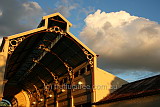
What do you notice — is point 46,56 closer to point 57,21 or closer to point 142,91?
point 57,21

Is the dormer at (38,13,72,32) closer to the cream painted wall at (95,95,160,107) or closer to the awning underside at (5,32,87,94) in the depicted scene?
the awning underside at (5,32,87,94)

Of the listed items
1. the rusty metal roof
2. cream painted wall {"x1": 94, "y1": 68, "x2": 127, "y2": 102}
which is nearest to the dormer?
cream painted wall {"x1": 94, "y1": 68, "x2": 127, "y2": 102}

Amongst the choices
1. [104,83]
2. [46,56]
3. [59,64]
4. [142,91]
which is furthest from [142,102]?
[46,56]

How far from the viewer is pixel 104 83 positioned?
24109 mm

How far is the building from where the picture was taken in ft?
71.4

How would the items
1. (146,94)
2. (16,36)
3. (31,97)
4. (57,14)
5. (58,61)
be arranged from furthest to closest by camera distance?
(31,97) < (58,61) < (57,14) < (16,36) < (146,94)

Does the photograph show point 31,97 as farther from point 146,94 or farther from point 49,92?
point 146,94

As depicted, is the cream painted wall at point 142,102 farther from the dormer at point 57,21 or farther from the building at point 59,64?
the dormer at point 57,21

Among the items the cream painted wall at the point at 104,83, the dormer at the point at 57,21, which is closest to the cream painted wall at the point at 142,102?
the cream painted wall at the point at 104,83

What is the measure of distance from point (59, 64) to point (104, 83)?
30.3 ft

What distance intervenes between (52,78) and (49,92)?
126 inches

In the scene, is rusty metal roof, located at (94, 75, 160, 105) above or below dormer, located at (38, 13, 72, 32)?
below

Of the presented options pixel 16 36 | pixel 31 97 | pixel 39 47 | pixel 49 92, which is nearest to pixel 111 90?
pixel 39 47

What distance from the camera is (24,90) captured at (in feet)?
169
